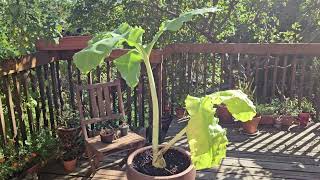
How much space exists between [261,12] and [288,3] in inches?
27.7

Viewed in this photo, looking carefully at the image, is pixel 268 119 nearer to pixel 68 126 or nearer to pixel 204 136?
pixel 68 126

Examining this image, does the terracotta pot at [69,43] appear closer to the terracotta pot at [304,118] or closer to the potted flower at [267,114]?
the potted flower at [267,114]

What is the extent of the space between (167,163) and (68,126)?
5.89ft

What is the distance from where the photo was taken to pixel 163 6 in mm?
5293

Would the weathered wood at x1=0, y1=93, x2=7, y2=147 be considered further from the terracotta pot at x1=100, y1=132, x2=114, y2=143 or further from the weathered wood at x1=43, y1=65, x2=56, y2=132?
the terracotta pot at x1=100, y1=132, x2=114, y2=143

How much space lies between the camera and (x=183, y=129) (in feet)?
7.46

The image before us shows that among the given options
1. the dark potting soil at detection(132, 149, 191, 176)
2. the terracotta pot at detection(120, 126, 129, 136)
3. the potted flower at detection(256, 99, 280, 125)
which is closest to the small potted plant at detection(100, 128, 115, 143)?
the terracotta pot at detection(120, 126, 129, 136)

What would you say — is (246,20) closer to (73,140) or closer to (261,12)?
(261,12)

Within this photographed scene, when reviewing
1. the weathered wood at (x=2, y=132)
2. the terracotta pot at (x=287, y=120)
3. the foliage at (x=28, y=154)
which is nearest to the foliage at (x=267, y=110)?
the terracotta pot at (x=287, y=120)

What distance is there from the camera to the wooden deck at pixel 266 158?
3334 mm

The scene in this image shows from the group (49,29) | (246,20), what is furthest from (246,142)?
(49,29)

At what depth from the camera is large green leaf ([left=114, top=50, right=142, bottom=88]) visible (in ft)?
8.03

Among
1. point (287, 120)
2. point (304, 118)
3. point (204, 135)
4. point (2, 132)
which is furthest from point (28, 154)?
point (304, 118)

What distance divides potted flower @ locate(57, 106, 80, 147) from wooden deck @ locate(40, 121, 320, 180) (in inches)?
13.0
